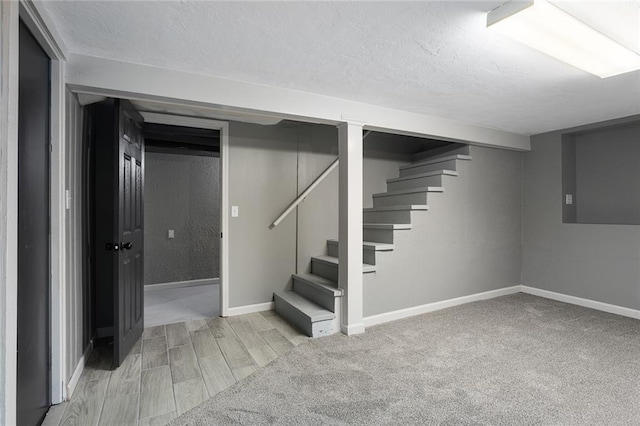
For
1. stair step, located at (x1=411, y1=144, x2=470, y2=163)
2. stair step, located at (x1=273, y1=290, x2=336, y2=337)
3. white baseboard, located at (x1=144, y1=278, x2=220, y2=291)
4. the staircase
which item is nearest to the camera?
stair step, located at (x1=273, y1=290, x2=336, y2=337)

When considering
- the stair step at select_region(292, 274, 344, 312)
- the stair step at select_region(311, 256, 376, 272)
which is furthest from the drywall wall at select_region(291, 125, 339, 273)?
the stair step at select_region(292, 274, 344, 312)

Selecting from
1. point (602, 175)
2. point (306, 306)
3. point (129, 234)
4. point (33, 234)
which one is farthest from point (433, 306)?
point (33, 234)

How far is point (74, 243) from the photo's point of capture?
2.13 meters

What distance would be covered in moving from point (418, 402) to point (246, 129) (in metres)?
2.87

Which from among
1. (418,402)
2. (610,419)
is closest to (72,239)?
(418,402)

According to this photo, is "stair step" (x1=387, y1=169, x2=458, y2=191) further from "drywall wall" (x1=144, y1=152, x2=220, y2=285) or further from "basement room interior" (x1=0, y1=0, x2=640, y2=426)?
"drywall wall" (x1=144, y1=152, x2=220, y2=285)

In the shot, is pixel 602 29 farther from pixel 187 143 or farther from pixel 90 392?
pixel 187 143

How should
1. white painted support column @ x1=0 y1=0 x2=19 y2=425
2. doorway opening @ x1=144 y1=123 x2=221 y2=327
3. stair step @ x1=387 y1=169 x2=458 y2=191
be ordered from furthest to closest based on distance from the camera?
1. doorway opening @ x1=144 y1=123 x2=221 y2=327
2. stair step @ x1=387 y1=169 x2=458 y2=191
3. white painted support column @ x1=0 y1=0 x2=19 y2=425

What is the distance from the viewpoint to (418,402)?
6.09 ft

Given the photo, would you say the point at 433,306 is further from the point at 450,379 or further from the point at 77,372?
the point at 77,372

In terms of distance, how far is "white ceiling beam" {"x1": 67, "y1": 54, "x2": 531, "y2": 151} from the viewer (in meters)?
2.04

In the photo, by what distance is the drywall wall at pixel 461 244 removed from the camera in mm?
3291

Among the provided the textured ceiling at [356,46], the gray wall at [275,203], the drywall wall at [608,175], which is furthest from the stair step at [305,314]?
the drywall wall at [608,175]

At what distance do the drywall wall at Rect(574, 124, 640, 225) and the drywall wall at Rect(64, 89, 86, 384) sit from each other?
510 cm
